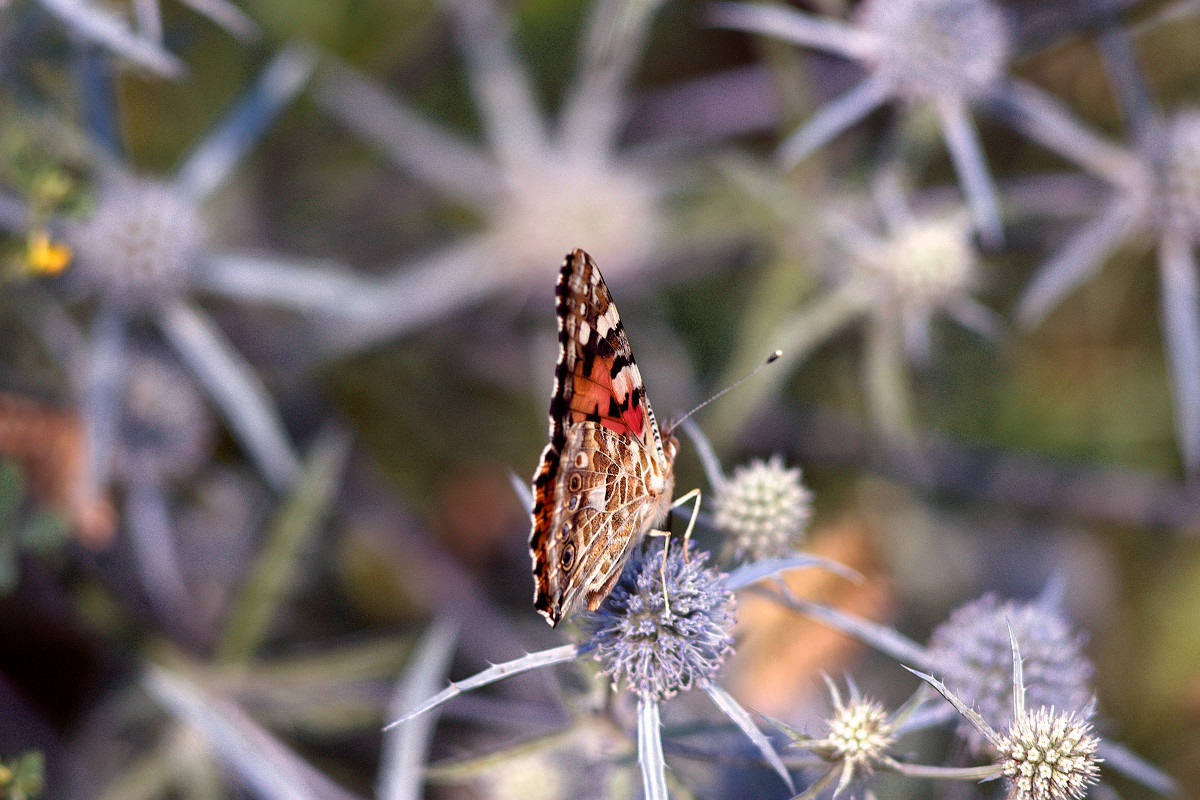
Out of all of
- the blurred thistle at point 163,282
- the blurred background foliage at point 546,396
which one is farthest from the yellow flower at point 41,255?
the blurred background foliage at point 546,396

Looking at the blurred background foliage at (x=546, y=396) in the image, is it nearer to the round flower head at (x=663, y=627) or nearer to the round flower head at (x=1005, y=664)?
the round flower head at (x=1005, y=664)

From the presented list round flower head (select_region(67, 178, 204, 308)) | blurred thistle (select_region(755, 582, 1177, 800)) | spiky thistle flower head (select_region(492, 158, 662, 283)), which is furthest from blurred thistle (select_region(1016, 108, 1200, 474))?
round flower head (select_region(67, 178, 204, 308))

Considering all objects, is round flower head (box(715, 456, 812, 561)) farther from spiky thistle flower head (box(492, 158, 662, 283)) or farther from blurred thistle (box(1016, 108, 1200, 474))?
spiky thistle flower head (box(492, 158, 662, 283))

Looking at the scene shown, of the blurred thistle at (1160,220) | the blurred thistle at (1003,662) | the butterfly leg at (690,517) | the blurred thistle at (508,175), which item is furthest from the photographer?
the blurred thistle at (508,175)

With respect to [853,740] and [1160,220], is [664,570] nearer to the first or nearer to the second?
[853,740]

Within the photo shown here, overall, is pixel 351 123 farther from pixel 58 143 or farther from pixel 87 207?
pixel 87 207

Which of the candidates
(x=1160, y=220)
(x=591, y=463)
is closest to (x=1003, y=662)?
(x=591, y=463)
